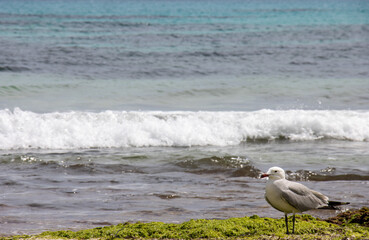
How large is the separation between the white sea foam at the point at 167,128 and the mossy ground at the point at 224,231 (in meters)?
6.39

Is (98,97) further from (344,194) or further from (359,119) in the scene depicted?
(344,194)

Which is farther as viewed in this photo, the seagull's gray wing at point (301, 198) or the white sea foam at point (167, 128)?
the white sea foam at point (167, 128)

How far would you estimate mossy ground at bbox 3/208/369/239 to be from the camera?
5605 mm

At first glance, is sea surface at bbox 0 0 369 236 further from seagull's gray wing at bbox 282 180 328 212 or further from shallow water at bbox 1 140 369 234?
seagull's gray wing at bbox 282 180 328 212

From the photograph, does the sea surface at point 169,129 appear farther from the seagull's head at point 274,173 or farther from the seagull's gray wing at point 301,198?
the seagull's head at point 274,173

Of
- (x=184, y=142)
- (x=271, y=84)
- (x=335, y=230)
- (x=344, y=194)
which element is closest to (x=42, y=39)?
(x=271, y=84)

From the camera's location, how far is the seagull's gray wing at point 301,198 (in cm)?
545

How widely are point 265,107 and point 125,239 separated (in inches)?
419

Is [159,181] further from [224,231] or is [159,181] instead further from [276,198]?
[276,198]

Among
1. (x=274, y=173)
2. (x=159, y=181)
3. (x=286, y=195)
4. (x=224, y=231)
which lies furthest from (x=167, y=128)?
(x=286, y=195)

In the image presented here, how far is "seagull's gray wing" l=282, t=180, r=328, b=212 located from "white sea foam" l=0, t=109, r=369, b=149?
6.75 m

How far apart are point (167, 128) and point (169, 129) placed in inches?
2.3

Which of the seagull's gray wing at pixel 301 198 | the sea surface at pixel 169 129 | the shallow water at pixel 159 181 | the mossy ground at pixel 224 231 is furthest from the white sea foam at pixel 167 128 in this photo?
the seagull's gray wing at pixel 301 198

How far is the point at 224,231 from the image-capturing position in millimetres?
5695
